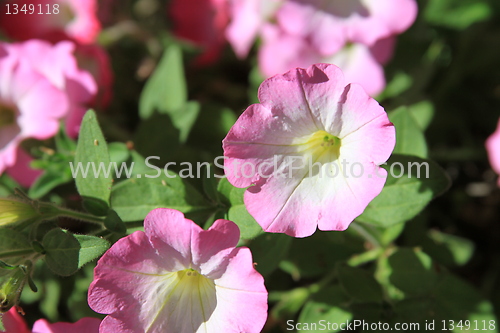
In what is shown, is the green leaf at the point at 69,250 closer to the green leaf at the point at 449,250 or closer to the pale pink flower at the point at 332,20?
the pale pink flower at the point at 332,20

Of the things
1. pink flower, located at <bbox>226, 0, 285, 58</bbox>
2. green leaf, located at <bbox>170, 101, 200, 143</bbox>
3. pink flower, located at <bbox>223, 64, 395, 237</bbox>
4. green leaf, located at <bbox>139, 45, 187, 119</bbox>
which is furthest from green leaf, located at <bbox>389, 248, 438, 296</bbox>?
pink flower, located at <bbox>226, 0, 285, 58</bbox>

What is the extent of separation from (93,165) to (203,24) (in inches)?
66.5

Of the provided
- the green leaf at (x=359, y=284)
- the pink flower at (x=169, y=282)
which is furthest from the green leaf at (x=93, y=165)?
the green leaf at (x=359, y=284)

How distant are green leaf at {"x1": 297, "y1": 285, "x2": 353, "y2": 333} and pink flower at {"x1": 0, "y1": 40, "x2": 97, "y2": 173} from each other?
1270 millimetres

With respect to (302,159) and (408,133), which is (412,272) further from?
(302,159)

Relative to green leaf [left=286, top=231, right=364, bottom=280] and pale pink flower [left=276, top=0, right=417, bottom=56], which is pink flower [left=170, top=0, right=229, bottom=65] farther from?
green leaf [left=286, top=231, right=364, bottom=280]

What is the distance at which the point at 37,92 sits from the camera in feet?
6.82

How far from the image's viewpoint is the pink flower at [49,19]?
261cm

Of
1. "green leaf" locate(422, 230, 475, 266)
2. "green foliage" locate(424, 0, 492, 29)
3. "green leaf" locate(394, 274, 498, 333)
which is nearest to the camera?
"green leaf" locate(394, 274, 498, 333)

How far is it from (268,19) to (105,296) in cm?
166

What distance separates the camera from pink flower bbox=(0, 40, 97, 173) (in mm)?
2043

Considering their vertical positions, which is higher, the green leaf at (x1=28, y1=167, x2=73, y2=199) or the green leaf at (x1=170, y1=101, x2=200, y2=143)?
the green leaf at (x1=170, y1=101, x2=200, y2=143)

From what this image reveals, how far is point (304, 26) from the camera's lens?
223cm

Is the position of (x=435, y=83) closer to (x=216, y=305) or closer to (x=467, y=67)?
(x=467, y=67)
